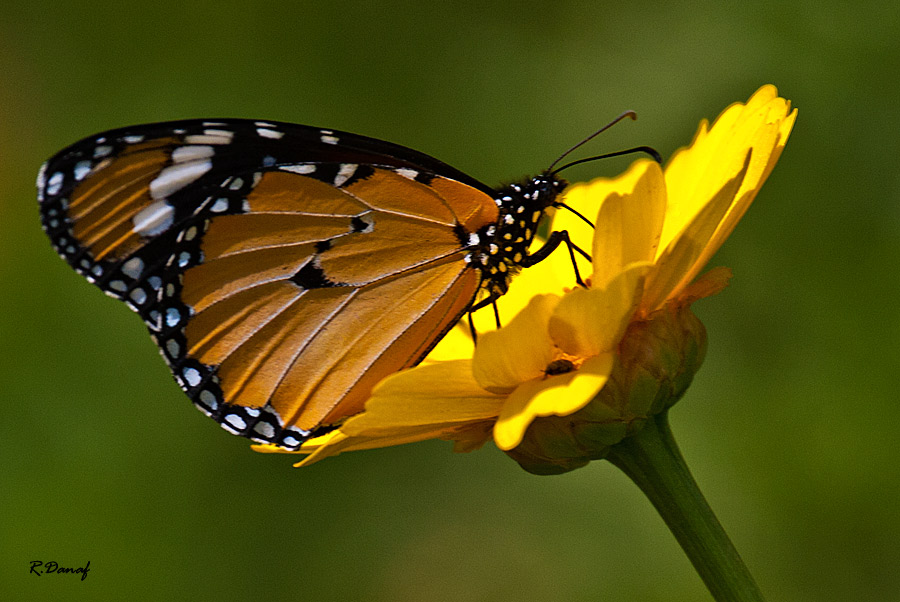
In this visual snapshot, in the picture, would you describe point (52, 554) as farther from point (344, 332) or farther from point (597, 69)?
point (597, 69)

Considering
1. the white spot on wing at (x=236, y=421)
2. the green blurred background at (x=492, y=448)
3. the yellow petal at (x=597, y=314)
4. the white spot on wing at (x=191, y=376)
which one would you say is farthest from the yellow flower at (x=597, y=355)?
the green blurred background at (x=492, y=448)

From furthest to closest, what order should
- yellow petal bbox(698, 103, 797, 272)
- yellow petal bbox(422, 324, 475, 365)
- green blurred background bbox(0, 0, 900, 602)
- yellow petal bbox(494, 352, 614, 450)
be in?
1. green blurred background bbox(0, 0, 900, 602)
2. yellow petal bbox(422, 324, 475, 365)
3. yellow petal bbox(698, 103, 797, 272)
4. yellow petal bbox(494, 352, 614, 450)

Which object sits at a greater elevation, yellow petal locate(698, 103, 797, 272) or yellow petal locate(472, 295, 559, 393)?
yellow petal locate(698, 103, 797, 272)

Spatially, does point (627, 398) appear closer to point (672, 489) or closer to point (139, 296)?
point (672, 489)

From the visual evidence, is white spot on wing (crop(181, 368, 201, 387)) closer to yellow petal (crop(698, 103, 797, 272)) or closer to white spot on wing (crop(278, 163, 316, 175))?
white spot on wing (crop(278, 163, 316, 175))

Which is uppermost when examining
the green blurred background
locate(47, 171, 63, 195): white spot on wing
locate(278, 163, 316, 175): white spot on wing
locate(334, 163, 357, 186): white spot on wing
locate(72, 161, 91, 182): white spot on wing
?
locate(72, 161, 91, 182): white spot on wing

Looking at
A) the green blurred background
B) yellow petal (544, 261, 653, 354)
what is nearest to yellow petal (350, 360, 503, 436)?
yellow petal (544, 261, 653, 354)

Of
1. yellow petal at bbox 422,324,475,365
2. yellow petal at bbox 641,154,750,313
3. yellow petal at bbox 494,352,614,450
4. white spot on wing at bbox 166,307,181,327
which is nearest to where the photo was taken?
yellow petal at bbox 494,352,614,450

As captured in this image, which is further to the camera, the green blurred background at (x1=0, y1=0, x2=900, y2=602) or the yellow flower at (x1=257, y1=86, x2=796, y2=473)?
the green blurred background at (x1=0, y1=0, x2=900, y2=602)

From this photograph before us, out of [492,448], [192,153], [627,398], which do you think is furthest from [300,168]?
[492,448]
